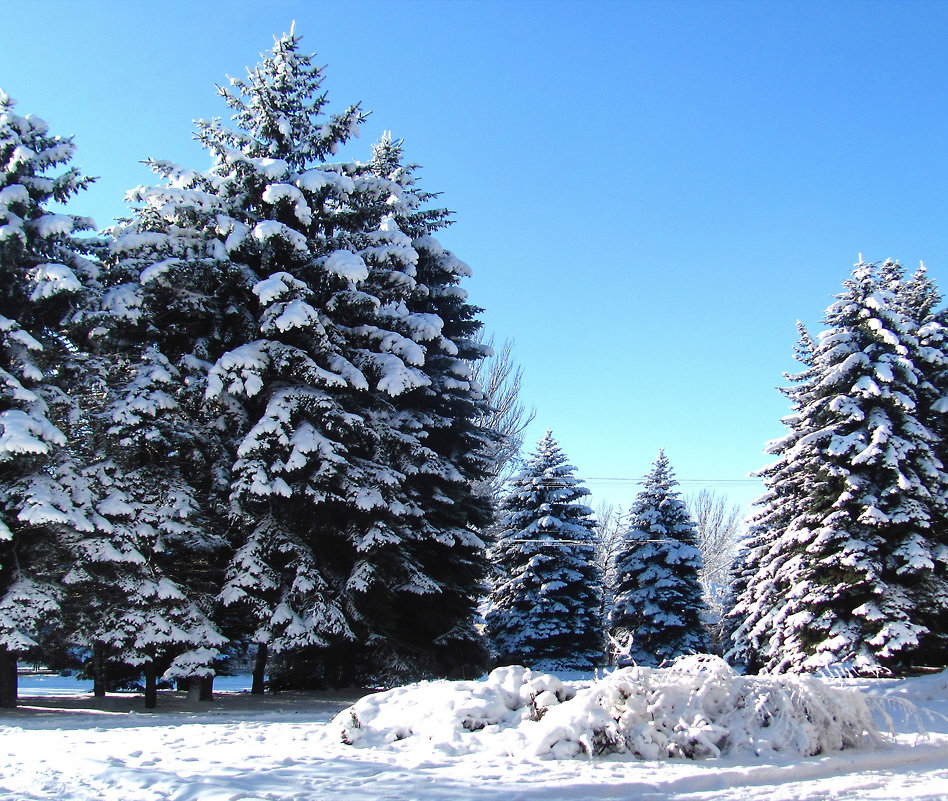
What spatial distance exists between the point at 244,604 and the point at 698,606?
69.7 feet

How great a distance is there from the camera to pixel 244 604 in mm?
13852

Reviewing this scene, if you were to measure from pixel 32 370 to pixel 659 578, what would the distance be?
78.8 feet

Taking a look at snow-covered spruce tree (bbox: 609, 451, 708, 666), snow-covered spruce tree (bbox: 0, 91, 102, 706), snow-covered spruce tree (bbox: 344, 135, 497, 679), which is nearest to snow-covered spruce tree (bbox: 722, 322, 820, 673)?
snow-covered spruce tree (bbox: 609, 451, 708, 666)

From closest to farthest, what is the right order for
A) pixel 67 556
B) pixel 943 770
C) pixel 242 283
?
pixel 943 770, pixel 67 556, pixel 242 283

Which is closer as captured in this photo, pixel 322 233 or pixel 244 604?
pixel 244 604

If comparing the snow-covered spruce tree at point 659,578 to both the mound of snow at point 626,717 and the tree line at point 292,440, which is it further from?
the mound of snow at point 626,717

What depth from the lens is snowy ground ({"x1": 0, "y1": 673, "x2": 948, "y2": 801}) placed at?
5809mm

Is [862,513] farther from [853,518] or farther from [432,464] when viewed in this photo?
[432,464]

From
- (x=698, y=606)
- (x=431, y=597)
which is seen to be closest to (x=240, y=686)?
(x=431, y=597)

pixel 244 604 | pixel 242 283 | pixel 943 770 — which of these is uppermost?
pixel 242 283

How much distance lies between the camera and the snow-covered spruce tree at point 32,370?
1178cm

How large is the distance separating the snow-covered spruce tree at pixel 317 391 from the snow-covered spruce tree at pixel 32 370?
8.78ft

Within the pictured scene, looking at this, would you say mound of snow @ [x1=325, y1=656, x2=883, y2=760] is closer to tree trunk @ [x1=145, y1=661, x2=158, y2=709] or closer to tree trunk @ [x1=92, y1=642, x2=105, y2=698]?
tree trunk @ [x1=145, y1=661, x2=158, y2=709]

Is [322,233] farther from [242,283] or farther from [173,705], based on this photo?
[173,705]
